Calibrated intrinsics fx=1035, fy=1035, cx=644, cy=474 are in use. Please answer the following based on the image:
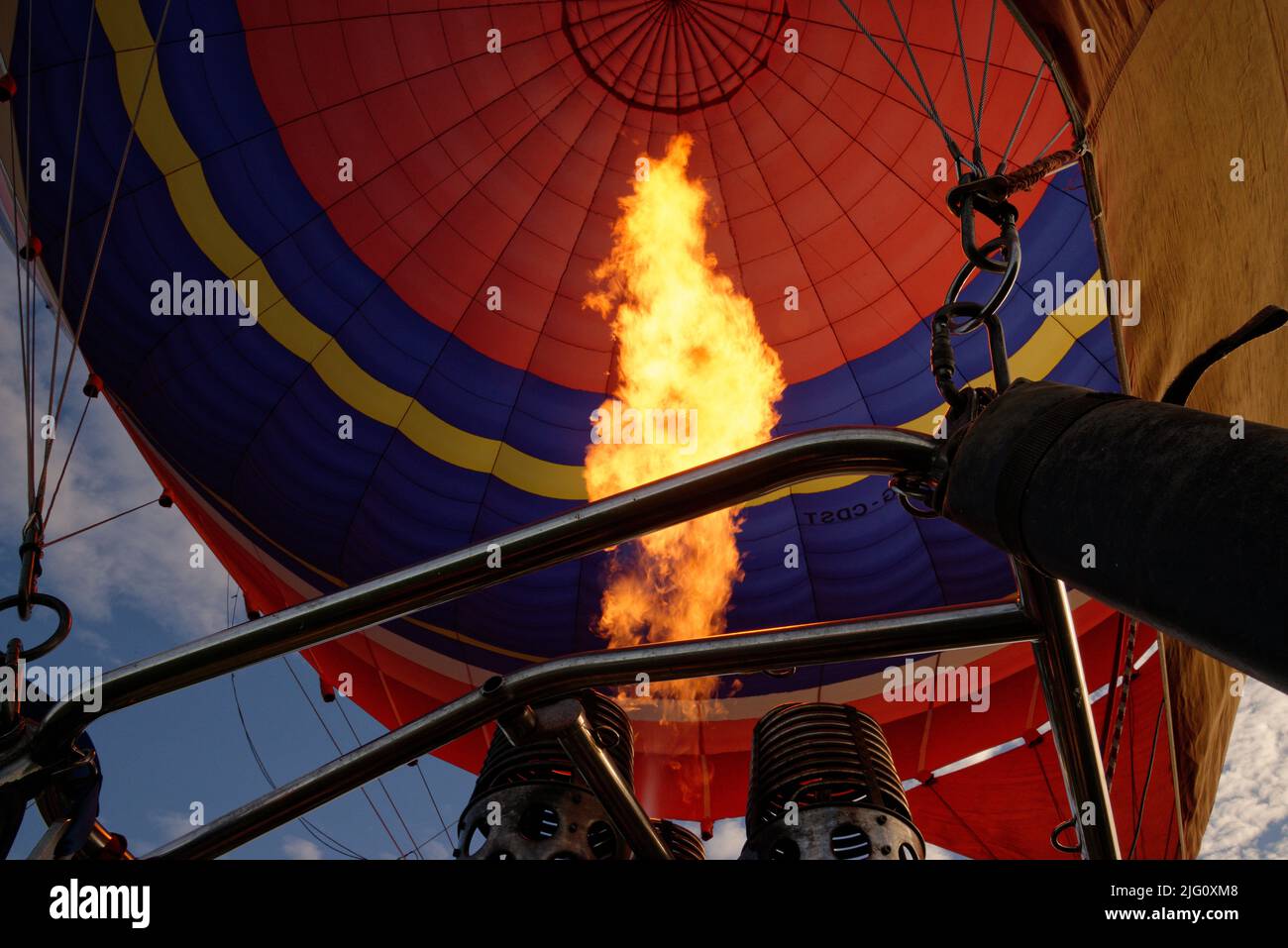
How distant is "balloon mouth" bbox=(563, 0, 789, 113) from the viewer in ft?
26.2

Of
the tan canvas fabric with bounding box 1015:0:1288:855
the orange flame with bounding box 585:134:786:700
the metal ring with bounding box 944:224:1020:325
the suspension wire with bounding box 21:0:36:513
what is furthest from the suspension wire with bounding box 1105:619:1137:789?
the orange flame with bounding box 585:134:786:700

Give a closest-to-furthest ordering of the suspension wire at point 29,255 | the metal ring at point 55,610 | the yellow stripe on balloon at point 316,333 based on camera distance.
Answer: the metal ring at point 55,610
the suspension wire at point 29,255
the yellow stripe on balloon at point 316,333

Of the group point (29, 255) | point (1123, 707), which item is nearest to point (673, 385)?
point (29, 255)

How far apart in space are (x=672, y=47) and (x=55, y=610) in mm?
7241

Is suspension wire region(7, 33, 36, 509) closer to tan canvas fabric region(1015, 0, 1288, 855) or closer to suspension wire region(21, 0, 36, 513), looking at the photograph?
suspension wire region(21, 0, 36, 513)

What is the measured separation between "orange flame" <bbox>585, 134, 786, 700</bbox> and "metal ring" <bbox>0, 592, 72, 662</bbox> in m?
6.01

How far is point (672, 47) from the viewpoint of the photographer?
8109 millimetres

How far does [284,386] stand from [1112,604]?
734cm

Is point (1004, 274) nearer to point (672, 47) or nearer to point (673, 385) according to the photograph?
point (673, 385)

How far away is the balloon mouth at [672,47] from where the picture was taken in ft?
26.2

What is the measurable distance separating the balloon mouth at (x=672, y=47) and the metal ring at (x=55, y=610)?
7.01 m

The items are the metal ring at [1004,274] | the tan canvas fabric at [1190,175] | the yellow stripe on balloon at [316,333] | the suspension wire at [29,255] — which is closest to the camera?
the metal ring at [1004,274]

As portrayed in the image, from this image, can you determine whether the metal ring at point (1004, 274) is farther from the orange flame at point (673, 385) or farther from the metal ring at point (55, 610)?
the orange flame at point (673, 385)

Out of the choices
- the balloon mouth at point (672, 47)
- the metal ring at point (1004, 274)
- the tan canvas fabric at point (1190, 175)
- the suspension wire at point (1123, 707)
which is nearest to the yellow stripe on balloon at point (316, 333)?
the balloon mouth at point (672, 47)
